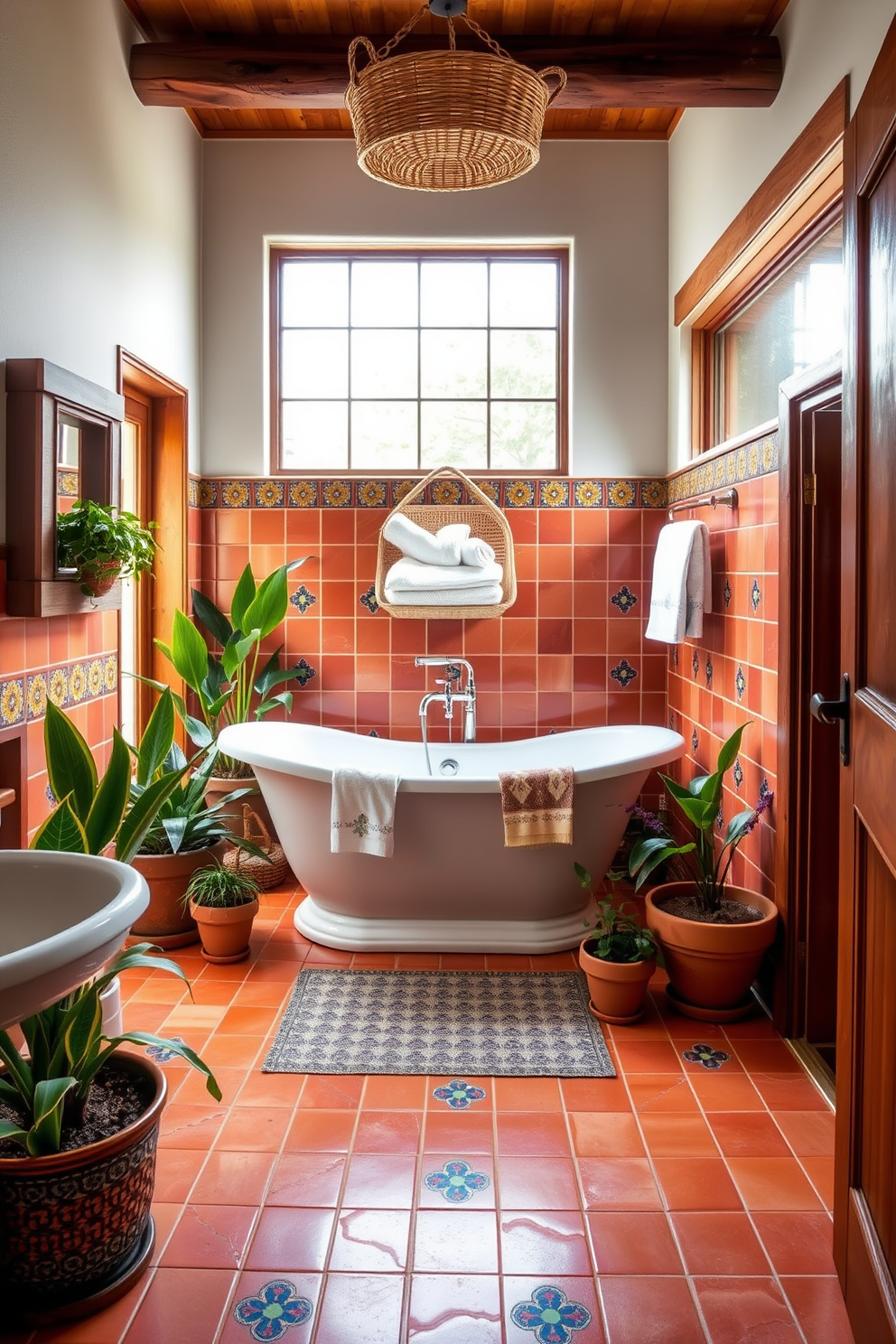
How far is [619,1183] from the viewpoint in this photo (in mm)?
2051

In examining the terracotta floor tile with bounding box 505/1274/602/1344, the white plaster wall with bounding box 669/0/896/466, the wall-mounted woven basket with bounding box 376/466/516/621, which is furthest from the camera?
the wall-mounted woven basket with bounding box 376/466/516/621

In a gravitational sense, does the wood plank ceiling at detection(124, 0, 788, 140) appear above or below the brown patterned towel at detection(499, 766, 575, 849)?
above

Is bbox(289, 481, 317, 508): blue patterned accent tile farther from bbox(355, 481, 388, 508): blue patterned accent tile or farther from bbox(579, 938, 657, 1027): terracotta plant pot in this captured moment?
bbox(579, 938, 657, 1027): terracotta plant pot

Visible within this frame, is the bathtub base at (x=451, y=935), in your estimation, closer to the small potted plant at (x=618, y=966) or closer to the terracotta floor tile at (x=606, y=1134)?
the small potted plant at (x=618, y=966)

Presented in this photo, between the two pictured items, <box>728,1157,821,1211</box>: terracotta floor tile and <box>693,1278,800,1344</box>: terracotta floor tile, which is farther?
<box>728,1157,821,1211</box>: terracotta floor tile

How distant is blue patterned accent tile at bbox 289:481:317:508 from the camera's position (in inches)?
167

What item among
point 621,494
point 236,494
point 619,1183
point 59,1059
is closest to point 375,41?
point 236,494

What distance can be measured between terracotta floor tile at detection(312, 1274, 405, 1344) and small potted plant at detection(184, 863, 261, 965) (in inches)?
59.8

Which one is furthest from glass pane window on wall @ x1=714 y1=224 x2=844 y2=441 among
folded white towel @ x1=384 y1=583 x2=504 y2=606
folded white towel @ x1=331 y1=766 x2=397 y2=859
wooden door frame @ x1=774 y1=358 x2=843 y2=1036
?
folded white towel @ x1=331 y1=766 x2=397 y2=859

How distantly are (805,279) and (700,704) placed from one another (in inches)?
58.7

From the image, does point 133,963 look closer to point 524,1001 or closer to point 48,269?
point 524,1001

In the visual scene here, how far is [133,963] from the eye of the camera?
1.82m

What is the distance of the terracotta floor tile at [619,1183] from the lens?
1.98m

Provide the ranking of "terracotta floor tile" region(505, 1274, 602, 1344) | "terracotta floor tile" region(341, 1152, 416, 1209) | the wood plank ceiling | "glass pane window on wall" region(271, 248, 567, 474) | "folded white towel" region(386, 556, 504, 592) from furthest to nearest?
1. "glass pane window on wall" region(271, 248, 567, 474)
2. "folded white towel" region(386, 556, 504, 592)
3. the wood plank ceiling
4. "terracotta floor tile" region(341, 1152, 416, 1209)
5. "terracotta floor tile" region(505, 1274, 602, 1344)
